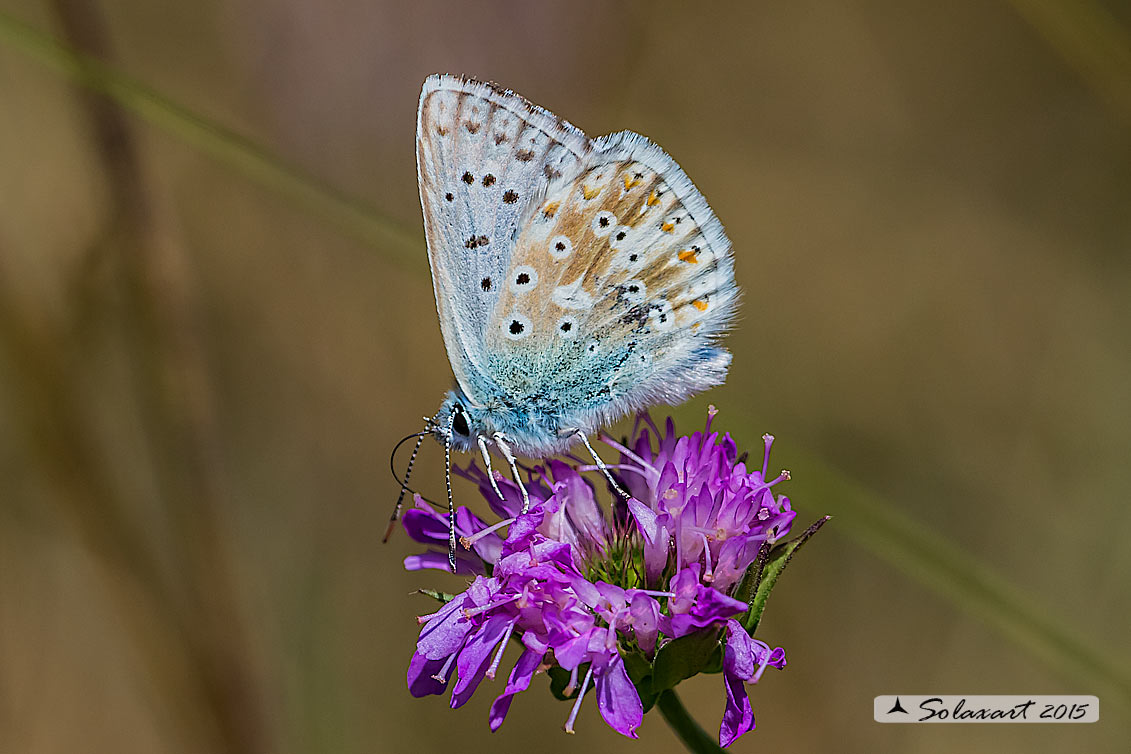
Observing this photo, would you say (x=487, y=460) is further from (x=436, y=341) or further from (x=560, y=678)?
(x=436, y=341)

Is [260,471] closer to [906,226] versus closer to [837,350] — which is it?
[837,350]

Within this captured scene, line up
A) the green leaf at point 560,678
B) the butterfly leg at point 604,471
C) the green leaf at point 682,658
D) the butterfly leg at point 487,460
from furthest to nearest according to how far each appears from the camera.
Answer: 1. the butterfly leg at point 487,460
2. the butterfly leg at point 604,471
3. the green leaf at point 560,678
4. the green leaf at point 682,658

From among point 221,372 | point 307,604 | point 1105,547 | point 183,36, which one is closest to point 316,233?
point 221,372

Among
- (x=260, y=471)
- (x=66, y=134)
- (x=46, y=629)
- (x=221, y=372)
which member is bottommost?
(x=46, y=629)

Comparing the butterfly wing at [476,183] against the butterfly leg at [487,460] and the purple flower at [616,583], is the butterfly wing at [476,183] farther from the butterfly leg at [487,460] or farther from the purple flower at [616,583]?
the purple flower at [616,583]

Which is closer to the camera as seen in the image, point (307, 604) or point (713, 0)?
point (307, 604)

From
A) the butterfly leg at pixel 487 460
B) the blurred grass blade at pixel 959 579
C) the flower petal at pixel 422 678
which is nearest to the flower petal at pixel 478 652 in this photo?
the flower petal at pixel 422 678
